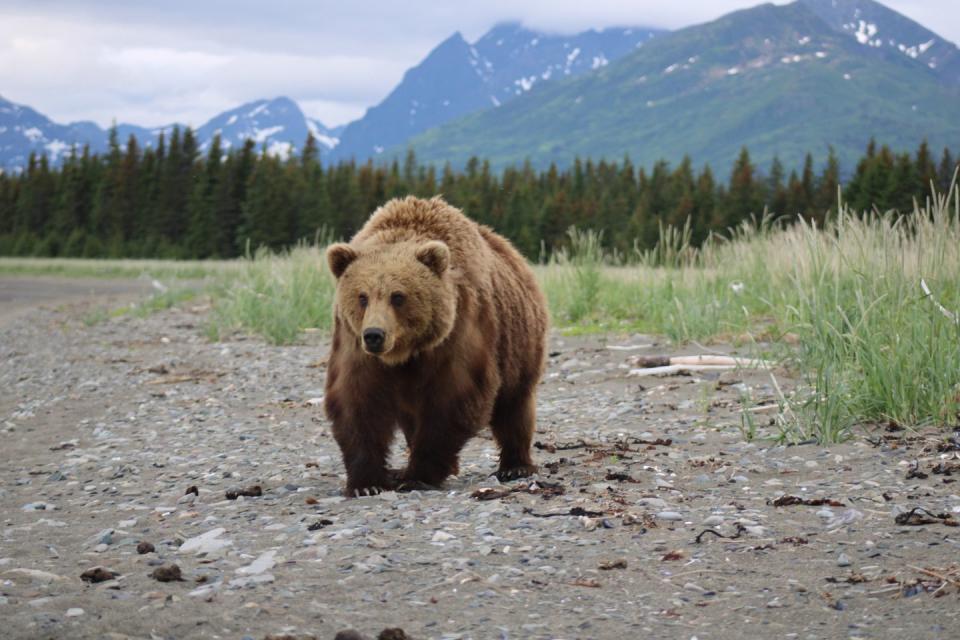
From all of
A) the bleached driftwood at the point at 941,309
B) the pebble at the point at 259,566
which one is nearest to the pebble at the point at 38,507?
the pebble at the point at 259,566

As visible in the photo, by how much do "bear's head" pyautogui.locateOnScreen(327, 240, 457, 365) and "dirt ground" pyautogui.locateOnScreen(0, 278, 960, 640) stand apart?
2.70 feet

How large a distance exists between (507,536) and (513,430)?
6.10 feet

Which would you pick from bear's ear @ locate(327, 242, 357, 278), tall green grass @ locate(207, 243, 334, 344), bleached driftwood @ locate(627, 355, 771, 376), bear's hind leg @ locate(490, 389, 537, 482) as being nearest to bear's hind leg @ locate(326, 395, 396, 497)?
bear's ear @ locate(327, 242, 357, 278)

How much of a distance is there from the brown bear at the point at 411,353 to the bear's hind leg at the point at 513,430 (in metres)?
0.46

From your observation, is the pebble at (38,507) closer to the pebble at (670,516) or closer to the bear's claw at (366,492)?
the bear's claw at (366,492)

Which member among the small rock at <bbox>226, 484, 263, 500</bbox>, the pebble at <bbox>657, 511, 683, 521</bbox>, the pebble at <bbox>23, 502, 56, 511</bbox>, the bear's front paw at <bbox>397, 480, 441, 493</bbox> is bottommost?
the pebble at <bbox>23, 502, 56, 511</bbox>

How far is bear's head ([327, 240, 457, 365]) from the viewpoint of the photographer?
5.44m

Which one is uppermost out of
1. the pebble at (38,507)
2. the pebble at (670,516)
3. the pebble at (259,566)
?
the pebble at (670,516)

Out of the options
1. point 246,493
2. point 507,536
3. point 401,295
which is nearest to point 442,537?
point 507,536

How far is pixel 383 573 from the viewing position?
13.4 ft

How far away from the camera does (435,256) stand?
220 inches

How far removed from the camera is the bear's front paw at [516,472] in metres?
6.20

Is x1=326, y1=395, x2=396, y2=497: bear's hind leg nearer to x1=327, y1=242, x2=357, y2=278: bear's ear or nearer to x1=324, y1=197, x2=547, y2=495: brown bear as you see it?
x1=324, y1=197, x2=547, y2=495: brown bear

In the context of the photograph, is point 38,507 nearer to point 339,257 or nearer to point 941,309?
point 339,257
